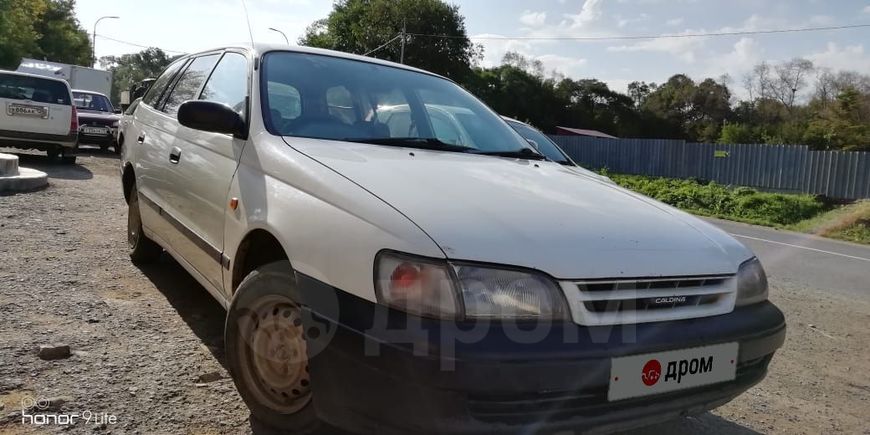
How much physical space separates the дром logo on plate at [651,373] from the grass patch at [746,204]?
1440 cm

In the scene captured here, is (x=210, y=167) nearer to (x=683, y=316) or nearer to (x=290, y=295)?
(x=290, y=295)

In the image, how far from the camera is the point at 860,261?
9531 mm

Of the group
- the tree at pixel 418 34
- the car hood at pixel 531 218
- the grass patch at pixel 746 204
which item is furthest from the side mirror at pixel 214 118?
the tree at pixel 418 34

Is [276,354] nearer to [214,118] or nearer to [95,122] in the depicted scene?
[214,118]

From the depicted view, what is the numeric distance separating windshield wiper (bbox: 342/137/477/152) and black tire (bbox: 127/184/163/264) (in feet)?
8.17

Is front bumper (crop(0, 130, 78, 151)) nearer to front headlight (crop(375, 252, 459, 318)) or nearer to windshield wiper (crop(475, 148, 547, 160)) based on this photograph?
windshield wiper (crop(475, 148, 547, 160))

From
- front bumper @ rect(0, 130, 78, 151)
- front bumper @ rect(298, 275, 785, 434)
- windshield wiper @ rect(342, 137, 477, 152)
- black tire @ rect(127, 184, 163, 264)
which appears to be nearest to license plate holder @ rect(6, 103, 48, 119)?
front bumper @ rect(0, 130, 78, 151)

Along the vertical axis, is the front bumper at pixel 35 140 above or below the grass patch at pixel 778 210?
above

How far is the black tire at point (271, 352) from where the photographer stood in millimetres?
2229

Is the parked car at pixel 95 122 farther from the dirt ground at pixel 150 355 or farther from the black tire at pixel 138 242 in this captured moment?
the black tire at pixel 138 242

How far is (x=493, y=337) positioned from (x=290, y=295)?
776 mm

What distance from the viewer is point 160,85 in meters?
4.72

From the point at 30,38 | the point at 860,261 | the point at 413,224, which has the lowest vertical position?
the point at 860,261

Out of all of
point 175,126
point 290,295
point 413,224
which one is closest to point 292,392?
point 290,295
